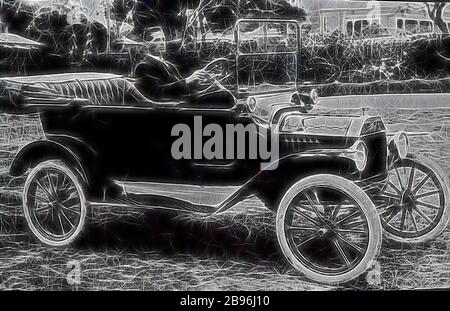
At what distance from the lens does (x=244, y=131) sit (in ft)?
9.41

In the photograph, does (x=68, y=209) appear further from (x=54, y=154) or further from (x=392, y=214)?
(x=392, y=214)

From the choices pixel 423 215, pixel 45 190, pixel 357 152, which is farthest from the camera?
pixel 45 190

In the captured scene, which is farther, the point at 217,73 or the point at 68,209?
the point at 68,209

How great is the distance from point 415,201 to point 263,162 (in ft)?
2.85

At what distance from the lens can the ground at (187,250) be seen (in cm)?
291

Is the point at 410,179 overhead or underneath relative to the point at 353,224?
overhead

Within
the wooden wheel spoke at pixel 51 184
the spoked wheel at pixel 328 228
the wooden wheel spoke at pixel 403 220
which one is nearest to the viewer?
the spoked wheel at pixel 328 228

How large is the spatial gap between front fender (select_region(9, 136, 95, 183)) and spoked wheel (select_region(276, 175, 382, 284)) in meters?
1.13

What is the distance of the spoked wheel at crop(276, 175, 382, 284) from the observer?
2.79m

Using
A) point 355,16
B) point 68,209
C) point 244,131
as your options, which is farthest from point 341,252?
point 68,209

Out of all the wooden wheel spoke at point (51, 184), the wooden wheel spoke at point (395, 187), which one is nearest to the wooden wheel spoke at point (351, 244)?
the wooden wheel spoke at point (395, 187)

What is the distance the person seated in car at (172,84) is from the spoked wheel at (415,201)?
3.31 feet

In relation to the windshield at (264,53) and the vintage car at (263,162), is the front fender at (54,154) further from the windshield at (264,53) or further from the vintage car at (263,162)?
the windshield at (264,53)
